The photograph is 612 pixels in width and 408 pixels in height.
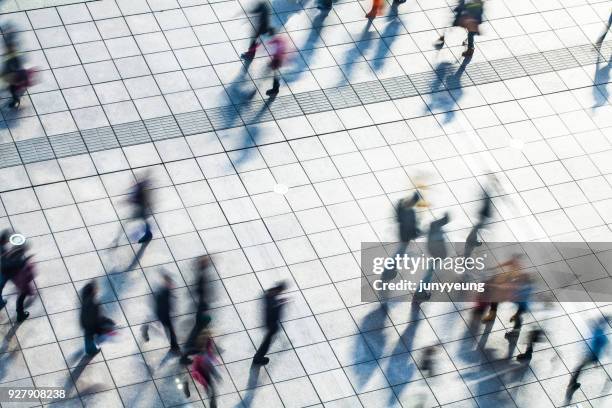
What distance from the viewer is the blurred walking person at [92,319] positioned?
14.6 m

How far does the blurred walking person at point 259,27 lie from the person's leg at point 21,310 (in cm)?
666

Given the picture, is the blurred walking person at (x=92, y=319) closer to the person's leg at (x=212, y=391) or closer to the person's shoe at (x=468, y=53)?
the person's leg at (x=212, y=391)

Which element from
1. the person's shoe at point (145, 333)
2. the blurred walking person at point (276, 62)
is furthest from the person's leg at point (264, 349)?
the blurred walking person at point (276, 62)

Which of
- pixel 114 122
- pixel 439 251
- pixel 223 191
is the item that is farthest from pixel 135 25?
pixel 439 251

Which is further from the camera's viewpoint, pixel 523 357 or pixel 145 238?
pixel 145 238

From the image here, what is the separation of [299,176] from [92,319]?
15.6ft

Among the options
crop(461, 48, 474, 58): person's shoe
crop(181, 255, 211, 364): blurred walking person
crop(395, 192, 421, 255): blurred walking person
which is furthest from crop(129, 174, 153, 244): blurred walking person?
crop(461, 48, 474, 58): person's shoe

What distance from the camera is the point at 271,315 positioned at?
586 inches

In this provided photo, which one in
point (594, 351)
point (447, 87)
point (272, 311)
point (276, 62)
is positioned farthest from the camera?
point (447, 87)

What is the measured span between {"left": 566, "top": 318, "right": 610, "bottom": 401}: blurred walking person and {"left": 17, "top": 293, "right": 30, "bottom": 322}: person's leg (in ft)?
25.2

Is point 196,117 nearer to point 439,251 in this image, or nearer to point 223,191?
point 223,191

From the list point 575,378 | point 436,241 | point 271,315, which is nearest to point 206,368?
point 271,315

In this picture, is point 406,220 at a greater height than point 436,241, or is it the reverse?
point 406,220

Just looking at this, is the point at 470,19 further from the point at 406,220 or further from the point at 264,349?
the point at 264,349
